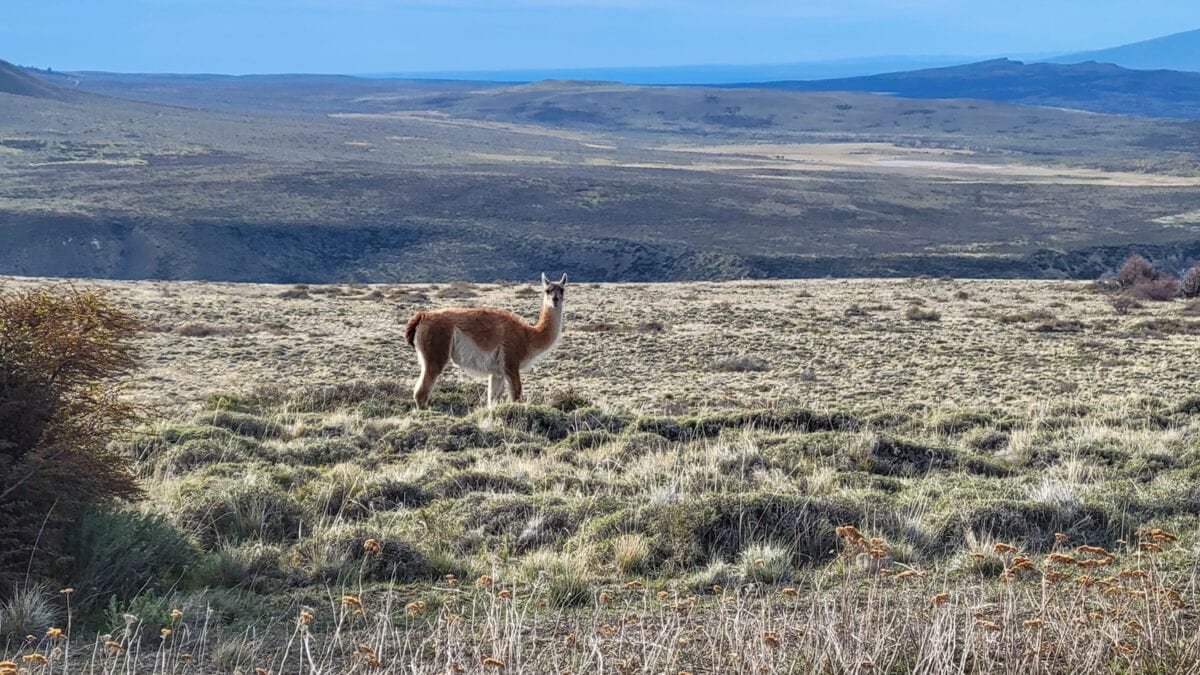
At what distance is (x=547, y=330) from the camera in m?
12.0

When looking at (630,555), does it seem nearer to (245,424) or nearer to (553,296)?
(245,424)

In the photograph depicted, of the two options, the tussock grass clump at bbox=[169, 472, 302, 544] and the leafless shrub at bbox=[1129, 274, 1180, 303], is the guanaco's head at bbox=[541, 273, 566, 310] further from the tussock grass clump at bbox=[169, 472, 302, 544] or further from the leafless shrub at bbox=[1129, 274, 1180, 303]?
the leafless shrub at bbox=[1129, 274, 1180, 303]

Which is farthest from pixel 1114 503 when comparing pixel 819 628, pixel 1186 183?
pixel 1186 183

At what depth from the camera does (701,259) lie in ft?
169

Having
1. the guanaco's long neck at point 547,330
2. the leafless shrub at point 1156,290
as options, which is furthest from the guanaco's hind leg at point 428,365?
the leafless shrub at point 1156,290

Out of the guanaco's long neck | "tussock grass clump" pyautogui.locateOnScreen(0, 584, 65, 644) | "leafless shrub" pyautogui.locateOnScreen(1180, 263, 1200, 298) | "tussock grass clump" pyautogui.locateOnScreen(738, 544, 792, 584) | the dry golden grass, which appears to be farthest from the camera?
"leafless shrub" pyautogui.locateOnScreen(1180, 263, 1200, 298)

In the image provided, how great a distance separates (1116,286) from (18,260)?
39837mm

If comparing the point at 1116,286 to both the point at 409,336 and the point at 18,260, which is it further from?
the point at 18,260

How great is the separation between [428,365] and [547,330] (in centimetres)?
128

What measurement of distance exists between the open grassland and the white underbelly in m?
0.52

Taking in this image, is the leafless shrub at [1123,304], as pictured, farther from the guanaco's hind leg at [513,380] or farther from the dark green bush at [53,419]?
the dark green bush at [53,419]

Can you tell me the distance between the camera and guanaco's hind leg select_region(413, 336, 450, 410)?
11391 millimetres

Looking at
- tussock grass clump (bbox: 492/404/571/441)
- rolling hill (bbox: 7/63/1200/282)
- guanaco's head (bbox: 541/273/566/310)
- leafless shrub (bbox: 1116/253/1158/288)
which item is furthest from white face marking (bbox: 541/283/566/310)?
rolling hill (bbox: 7/63/1200/282)

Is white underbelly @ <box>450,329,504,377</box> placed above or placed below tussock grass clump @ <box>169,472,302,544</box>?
below
